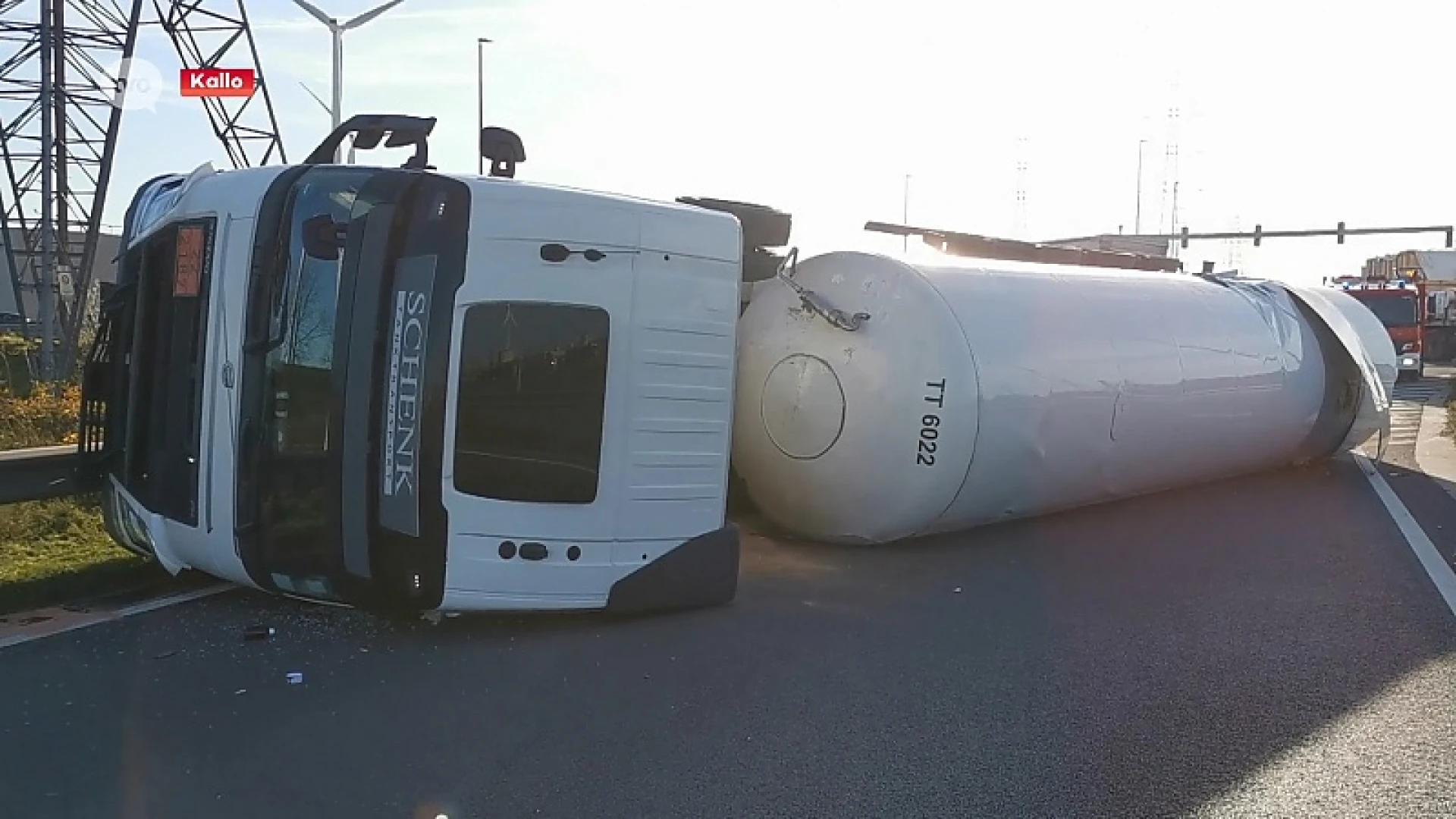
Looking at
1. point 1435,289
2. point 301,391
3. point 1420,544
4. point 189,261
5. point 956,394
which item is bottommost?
point 1420,544

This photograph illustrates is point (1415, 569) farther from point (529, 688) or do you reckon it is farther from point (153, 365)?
point (153, 365)

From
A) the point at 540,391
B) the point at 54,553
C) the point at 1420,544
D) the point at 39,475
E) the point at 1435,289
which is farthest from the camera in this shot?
the point at 1435,289

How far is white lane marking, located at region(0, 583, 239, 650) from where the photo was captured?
6.31 metres

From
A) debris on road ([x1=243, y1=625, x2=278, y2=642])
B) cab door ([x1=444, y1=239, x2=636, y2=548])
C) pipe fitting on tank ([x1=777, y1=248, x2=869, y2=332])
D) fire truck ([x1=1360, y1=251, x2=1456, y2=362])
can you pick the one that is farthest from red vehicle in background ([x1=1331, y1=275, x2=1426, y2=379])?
debris on road ([x1=243, y1=625, x2=278, y2=642])

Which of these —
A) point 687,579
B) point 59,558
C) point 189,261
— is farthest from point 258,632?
point 59,558

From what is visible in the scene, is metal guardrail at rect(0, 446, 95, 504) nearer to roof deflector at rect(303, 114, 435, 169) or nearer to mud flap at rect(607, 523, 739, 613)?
roof deflector at rect(303, 114, 435, 169)

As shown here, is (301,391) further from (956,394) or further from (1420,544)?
(1420,544)

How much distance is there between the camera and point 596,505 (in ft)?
21.8

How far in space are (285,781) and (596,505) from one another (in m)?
2.36

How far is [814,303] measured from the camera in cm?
922

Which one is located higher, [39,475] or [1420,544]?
[39,475]

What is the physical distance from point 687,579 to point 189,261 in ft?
9.98

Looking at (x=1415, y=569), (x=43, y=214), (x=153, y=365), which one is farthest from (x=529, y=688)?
(x=43, y=214)

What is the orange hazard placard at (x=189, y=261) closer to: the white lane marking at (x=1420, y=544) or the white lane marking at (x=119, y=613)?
the white lane marking at (x=119, y=613)
